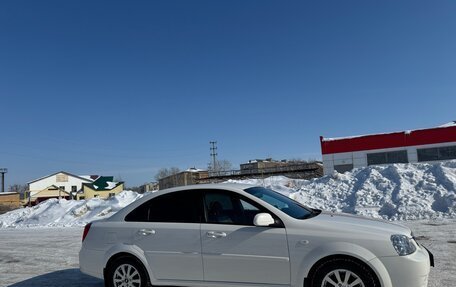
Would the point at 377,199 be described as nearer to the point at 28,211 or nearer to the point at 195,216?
the point at 195,216

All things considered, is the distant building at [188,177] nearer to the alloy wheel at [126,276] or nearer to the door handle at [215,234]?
the alloy wheel at [126,276]

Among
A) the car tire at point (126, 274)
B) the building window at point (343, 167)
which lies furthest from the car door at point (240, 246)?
the building window at point (343, 167)

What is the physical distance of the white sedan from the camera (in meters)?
4.83

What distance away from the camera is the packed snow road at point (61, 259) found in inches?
278

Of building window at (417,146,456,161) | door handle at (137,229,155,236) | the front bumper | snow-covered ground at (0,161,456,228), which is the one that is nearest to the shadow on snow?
door handle at (137,229,155,236)

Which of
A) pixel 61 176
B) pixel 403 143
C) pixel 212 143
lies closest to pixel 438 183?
pixel 403 143

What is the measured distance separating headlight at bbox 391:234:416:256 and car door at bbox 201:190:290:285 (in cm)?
127

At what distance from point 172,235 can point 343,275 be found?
7.52 feet

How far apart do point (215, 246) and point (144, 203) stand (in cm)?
136

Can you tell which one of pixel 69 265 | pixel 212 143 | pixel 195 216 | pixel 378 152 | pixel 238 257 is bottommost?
pixel 69 265

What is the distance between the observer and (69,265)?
29.0ft

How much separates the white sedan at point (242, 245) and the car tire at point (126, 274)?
14 mm

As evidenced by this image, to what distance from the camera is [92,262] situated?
19.9 feet

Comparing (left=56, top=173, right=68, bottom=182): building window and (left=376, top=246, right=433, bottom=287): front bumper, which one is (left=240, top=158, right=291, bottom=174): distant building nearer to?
(left=56, top=173, right=68, bottom=182): building window
